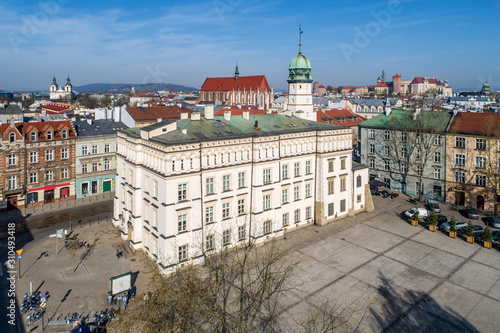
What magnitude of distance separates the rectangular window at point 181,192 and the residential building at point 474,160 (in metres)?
40.3

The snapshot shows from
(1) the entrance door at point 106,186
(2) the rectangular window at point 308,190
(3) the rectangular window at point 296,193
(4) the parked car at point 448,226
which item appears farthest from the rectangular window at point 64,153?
(4) the parked car at point 448,226

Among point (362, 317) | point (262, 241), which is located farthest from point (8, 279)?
point (362, 317)

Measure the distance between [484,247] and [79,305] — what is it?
41438 mm

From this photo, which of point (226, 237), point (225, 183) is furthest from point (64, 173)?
point (226, 237)

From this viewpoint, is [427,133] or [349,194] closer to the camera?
[349,194]

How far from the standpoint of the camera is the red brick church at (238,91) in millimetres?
155500

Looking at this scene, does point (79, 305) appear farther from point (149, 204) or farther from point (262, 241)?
point (262, 241)

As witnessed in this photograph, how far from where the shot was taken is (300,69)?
5422 cm

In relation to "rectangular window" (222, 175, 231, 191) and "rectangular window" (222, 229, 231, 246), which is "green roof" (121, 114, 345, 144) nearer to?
"rectangular window" (222, 175, 231, 191)

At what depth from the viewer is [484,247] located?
40656 millimetres

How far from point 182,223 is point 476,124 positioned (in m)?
45.2

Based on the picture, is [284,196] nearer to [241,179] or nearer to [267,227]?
[267,227]

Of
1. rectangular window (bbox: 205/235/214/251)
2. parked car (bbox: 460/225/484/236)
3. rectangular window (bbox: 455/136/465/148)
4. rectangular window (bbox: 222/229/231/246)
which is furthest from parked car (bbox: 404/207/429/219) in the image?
rectangular window (bbox: 205/235/214/251)

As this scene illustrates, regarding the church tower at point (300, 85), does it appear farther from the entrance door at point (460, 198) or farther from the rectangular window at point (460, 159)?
the entrance door at point (460, 198)
